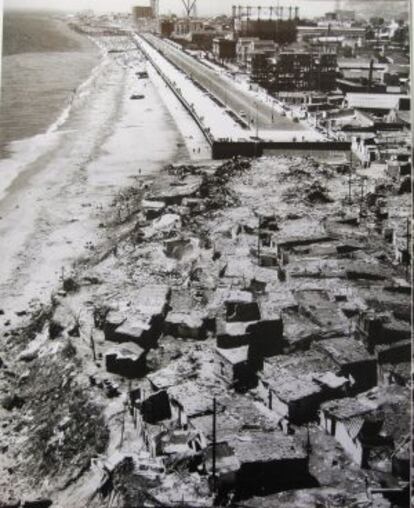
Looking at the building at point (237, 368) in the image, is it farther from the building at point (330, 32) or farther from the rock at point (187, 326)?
the building at point (330, 32)

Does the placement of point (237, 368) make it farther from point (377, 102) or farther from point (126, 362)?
point (377, 102)

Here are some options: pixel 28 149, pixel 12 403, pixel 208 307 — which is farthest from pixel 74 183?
pixel 12 403

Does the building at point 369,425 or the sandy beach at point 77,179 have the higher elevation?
→ the sandy beach at point 77,179

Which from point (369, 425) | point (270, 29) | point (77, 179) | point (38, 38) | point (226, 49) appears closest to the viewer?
point (369, 425)

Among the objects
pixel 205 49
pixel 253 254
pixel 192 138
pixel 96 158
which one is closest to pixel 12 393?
pixel 253 254

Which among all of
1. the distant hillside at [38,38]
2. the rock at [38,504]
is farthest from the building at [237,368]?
the distant hillside at [38,38]

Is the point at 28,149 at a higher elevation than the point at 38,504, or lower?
higher

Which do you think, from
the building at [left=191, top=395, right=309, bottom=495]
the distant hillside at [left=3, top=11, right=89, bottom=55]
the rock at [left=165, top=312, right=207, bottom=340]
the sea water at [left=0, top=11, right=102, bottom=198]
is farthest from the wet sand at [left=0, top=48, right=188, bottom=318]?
the distant hillside at [left=3, top=11, right=89, bottom=55]
